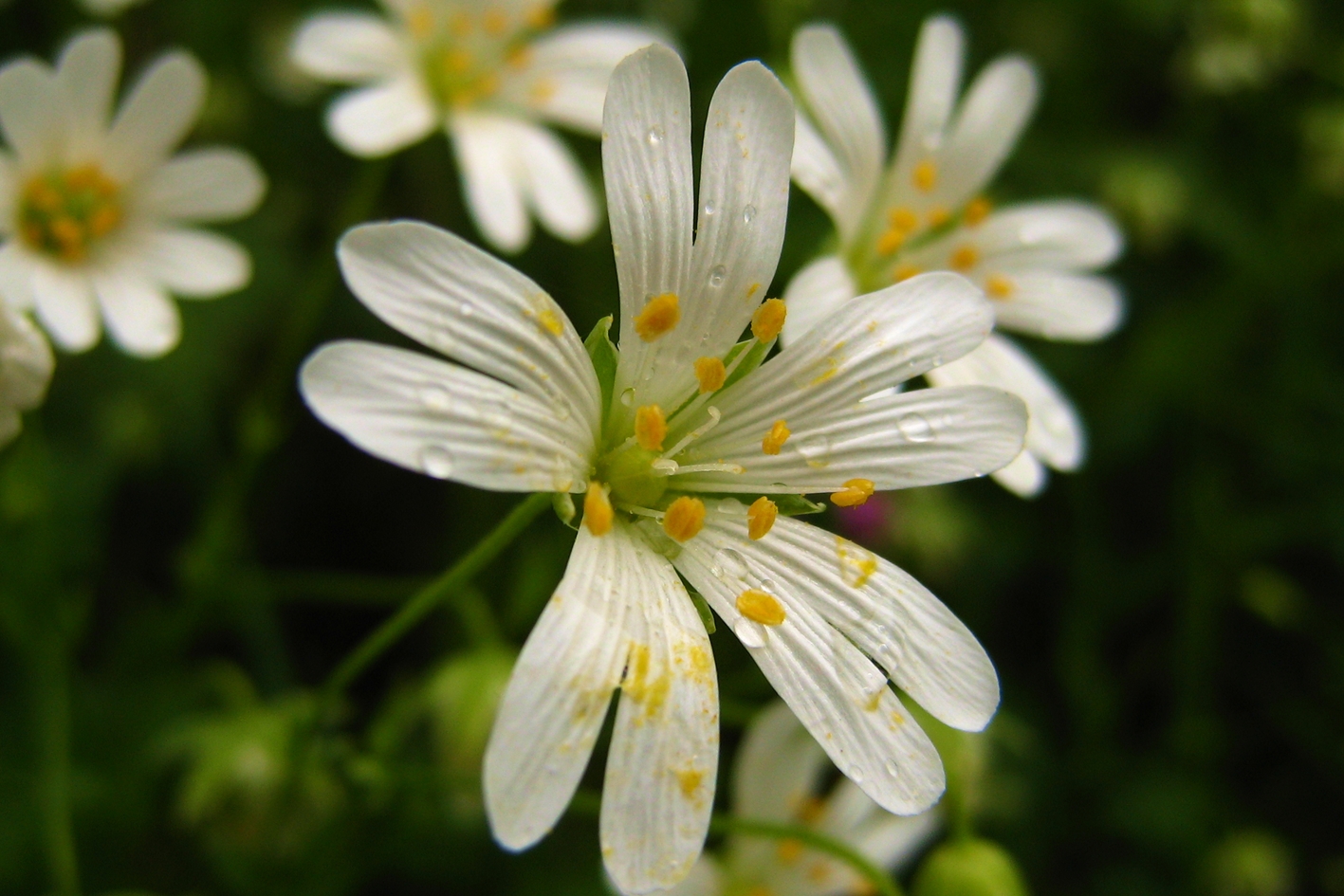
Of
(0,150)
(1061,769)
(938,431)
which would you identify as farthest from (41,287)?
(1061,769)

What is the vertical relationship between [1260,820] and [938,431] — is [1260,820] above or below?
below

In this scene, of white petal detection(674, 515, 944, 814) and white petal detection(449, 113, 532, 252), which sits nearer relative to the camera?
white petal detection(674, 515, 944, 814)

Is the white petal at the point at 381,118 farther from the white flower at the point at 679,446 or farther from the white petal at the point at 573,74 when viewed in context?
the white flower at the point at 679,446

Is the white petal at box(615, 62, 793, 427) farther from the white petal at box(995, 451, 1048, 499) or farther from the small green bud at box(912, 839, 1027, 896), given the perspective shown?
the small green bud at box(912, 839, 1027, 896)

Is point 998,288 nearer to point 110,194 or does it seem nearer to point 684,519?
point 684,519

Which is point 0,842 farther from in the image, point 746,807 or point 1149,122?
point 1149,122

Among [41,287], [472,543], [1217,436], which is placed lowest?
[1217,436]

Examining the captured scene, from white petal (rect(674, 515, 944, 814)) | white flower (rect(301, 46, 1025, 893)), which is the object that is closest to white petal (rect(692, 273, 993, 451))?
white flower (rect(301, 46, 1025, 893))
